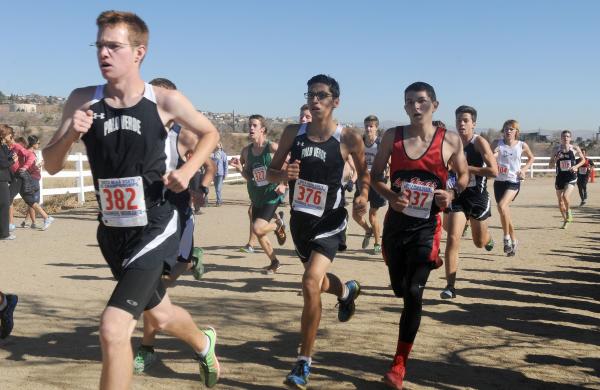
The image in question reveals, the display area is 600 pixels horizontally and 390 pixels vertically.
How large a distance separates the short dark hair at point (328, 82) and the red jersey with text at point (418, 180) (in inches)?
22.7

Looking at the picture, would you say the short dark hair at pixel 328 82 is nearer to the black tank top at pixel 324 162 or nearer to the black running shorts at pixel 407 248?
the black tank top at pixel 324 162

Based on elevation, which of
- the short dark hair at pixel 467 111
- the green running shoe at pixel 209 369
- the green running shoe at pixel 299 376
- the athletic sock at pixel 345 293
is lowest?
the green running shoe at pixel 299 376

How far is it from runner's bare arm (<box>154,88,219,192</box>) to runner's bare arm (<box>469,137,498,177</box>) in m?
4.30

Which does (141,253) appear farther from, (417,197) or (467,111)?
(467,111)

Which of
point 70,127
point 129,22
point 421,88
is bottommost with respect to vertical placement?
point 70,127

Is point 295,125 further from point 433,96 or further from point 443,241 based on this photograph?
point 443,241

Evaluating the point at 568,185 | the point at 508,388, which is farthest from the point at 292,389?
the point at 568,185

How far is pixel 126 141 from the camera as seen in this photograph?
3.66 metres

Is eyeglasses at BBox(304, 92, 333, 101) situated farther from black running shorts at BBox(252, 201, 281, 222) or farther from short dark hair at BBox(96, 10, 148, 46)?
black running shorts at BBox(252, 201, 281, 222)

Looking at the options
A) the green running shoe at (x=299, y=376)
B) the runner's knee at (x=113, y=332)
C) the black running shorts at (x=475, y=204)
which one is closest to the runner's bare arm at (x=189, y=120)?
the runner's knee at (x=113, y=332)

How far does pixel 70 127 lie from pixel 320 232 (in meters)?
2.12

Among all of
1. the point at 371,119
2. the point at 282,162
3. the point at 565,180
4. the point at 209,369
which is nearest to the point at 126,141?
the point at 209,369

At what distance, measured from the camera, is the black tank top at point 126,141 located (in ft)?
12.0

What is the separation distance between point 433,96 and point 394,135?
1.38ft
